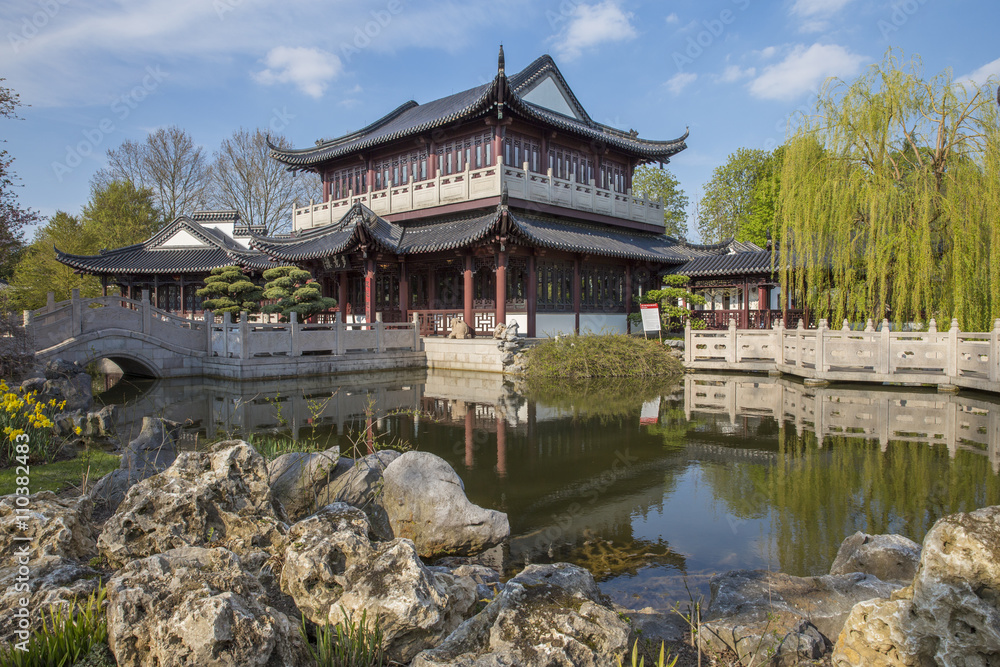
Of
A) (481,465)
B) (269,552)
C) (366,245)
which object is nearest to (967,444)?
(481,465)

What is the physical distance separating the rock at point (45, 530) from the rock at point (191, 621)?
86cm

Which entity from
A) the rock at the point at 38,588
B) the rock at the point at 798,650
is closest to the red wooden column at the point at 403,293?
the rock at the point at 38,588

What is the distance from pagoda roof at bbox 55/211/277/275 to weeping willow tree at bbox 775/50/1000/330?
18.6m

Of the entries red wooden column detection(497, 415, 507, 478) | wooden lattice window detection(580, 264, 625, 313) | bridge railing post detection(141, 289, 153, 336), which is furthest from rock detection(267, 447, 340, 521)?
wooden lattice window detection(580, 264, 625, 313)

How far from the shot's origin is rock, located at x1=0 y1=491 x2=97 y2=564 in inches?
127

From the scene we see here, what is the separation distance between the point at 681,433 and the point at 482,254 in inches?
373

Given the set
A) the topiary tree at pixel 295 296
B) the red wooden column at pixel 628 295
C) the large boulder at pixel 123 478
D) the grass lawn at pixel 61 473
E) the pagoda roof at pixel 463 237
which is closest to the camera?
the large boulder at pixel 123 478

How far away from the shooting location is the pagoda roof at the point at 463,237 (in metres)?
16.3

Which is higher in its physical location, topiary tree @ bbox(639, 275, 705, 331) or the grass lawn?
topiary tree @ bbox(639, 275, 705, 331)

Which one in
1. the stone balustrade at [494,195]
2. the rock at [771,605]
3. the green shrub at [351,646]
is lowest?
the rock at [771,605]

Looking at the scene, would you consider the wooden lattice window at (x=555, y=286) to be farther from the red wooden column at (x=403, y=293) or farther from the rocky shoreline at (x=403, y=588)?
the rocky shoreline at (x=403, y=588)

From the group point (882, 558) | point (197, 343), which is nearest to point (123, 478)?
point (882, 558)

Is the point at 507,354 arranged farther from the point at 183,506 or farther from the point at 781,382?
the point at 183,506

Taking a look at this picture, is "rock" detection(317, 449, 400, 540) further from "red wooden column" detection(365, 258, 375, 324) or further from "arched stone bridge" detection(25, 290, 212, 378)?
"red wooden column" detection(365, 258, 375, 324)
